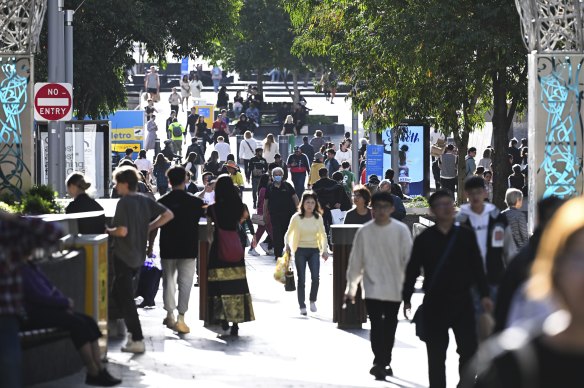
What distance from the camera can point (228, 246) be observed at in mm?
14500

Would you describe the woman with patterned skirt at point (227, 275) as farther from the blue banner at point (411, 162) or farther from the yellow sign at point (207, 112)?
the yellow sign at point (207, 112)

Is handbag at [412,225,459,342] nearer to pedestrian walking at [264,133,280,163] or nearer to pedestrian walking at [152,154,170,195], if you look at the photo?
pedestrian walking at [152,154,170,195]

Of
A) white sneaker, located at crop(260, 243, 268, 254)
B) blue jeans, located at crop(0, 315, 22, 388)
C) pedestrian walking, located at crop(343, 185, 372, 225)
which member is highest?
pedestrian walking, located at crop(343, 185, 372, 225)

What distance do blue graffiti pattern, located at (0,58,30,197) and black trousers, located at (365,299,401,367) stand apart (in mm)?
7905

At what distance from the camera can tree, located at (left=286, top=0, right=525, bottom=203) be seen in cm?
2397

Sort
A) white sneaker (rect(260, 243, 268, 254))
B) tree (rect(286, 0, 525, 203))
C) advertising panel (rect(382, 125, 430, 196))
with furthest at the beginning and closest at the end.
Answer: advertising panel (rect(382, 125, 430, 196)) < white sneaker (rect(260, 243, 268, 254)) < tree (rect(286, 0, 525, 203))

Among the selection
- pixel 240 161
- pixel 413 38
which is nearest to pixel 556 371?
pixel 413 38

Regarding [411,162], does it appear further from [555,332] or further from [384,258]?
[555,332]

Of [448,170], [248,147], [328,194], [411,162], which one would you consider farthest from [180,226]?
[248,147]

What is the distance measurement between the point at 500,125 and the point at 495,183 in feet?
3.25

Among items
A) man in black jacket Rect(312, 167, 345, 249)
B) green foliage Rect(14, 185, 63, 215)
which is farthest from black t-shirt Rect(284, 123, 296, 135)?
green foliage Rect(14, 185, 63, 215)

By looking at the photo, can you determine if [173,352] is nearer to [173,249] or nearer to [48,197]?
[173,249]

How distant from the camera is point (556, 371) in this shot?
3611 millimetres

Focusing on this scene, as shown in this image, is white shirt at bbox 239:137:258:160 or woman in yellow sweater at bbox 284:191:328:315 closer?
woman in yellow sweater at bbox 284:191:328:315
